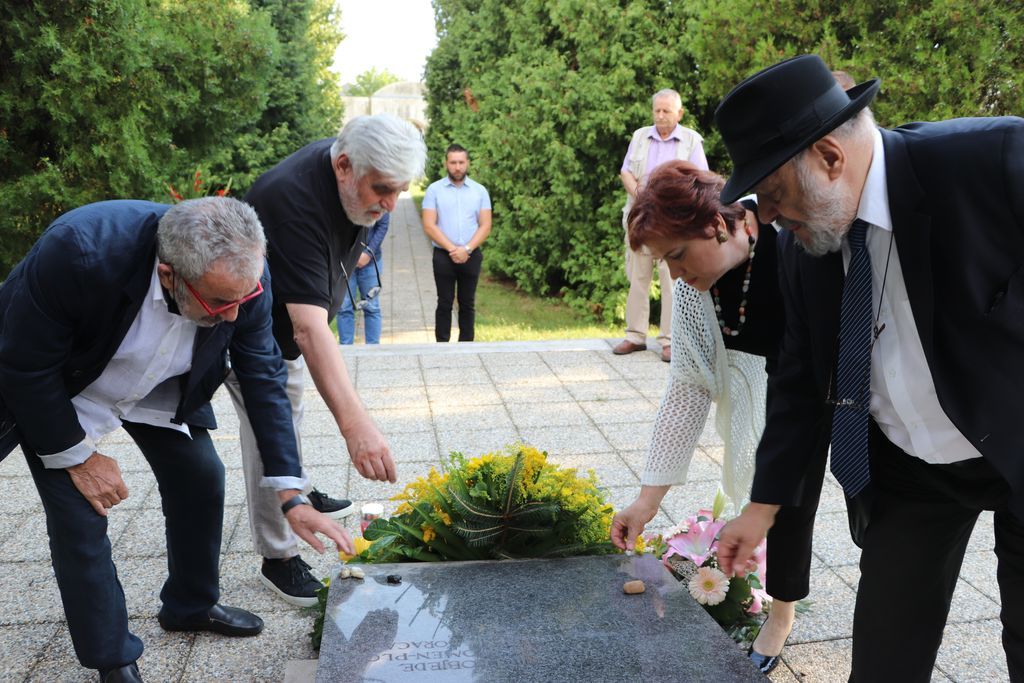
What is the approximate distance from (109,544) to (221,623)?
2.12 ft

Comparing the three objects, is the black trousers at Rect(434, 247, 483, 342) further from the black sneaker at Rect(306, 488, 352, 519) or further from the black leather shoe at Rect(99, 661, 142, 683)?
the black leather shoe at Rect(99, 661, 142, 683)

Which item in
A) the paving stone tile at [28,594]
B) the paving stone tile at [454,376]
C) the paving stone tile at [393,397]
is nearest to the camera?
the paving stone tile at [28,594]

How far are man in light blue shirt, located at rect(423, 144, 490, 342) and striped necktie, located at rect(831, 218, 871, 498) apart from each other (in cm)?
592

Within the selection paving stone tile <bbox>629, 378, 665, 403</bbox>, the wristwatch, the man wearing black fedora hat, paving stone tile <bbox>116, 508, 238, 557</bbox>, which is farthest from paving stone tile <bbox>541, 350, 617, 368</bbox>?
the man wearing black fedora hat

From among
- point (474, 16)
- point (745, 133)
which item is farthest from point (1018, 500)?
point (474, 16)

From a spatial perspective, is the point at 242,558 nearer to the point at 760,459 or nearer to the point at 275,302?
the point at 275,302

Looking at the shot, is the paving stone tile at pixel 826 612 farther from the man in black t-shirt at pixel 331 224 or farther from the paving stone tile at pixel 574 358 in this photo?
the paving stone tile at pixel 574 358

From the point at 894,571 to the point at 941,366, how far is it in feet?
1.86

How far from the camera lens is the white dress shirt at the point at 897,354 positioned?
1.86 metres

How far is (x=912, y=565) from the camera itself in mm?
2104

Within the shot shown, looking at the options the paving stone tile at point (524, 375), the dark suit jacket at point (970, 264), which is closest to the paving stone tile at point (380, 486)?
the paving stone tile at point (524, 375)

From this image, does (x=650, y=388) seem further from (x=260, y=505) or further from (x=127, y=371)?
(x=127, y=371)

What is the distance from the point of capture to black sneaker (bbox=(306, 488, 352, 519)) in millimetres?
4055

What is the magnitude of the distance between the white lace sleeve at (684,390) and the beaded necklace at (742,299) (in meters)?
0.03
